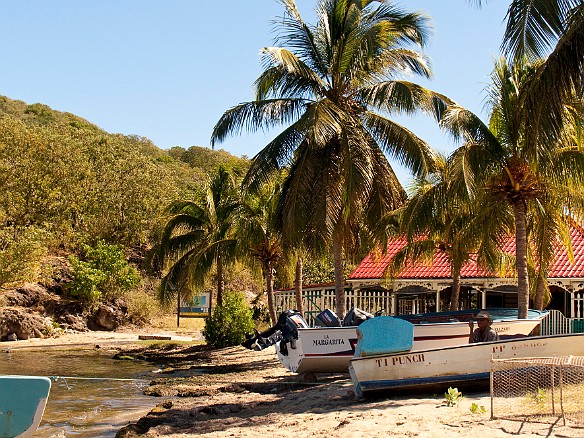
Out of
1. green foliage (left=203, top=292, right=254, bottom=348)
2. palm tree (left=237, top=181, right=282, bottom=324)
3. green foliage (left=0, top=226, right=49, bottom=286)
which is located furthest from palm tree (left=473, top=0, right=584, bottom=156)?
green foliage (left=0, top=226, right=49, bottom=286)

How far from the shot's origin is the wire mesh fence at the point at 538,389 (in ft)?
30.1

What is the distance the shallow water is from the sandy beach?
2.09 feet

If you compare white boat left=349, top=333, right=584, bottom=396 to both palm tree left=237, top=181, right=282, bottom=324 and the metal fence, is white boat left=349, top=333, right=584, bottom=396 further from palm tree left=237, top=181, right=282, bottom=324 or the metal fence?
palm tree left=237, top=181, right=282, bottom=324

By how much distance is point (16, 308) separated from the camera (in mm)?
35156

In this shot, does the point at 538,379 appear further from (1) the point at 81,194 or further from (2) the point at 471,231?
(1) the point at 81,194

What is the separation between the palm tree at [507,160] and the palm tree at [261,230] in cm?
870

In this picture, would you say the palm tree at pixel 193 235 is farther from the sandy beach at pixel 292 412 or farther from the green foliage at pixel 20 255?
the sandy beach at pixel 292 412

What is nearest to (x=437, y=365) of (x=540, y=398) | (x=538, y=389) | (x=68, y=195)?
(x=538, y=389)

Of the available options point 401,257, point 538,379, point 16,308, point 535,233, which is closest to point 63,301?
point 16,308

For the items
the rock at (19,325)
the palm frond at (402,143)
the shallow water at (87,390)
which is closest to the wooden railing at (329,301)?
the shallow water at (87,390)

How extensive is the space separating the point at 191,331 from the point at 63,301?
7.14 metres

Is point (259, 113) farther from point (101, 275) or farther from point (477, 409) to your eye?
point (101, 275)

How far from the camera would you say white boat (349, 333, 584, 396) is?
1192cm

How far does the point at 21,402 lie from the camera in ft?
32.3
